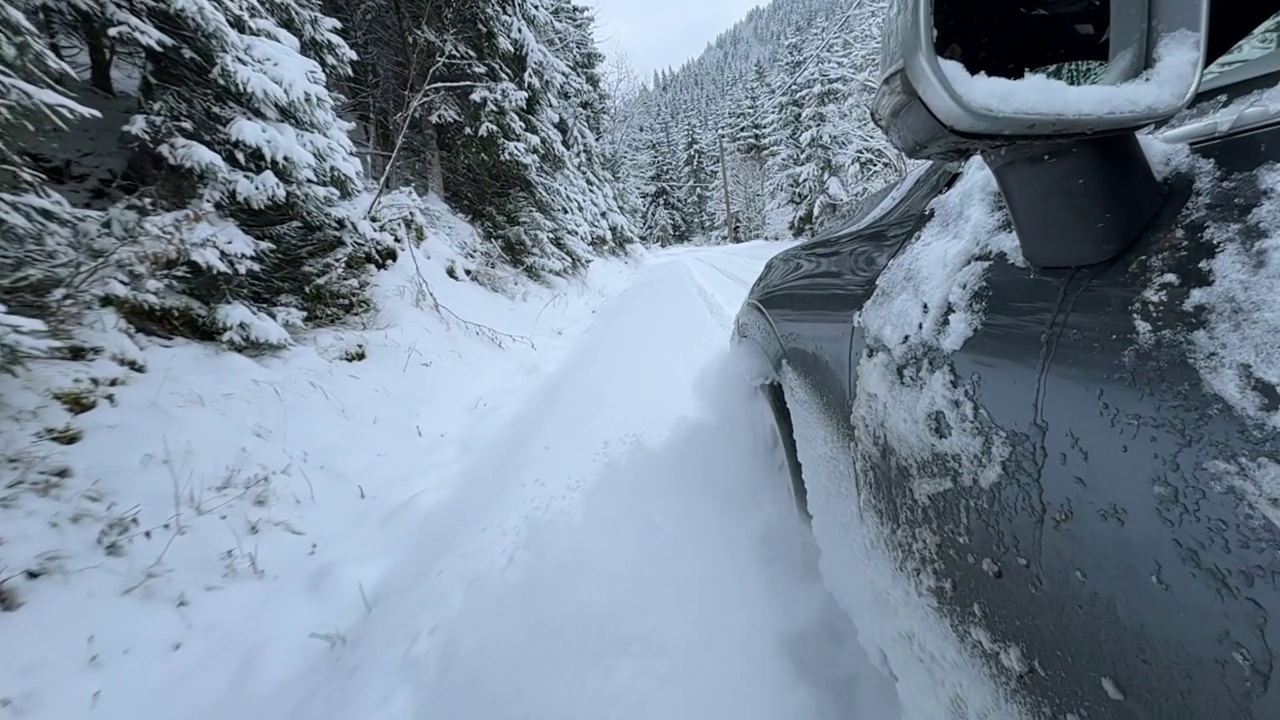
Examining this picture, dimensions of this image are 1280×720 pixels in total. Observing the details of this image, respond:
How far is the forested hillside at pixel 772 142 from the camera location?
16250 millimetres

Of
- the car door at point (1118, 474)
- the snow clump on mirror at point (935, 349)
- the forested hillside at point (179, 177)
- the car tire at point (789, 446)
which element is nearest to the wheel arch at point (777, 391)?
the car tire at point (789, 446)

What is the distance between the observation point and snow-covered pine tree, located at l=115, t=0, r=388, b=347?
3402mm

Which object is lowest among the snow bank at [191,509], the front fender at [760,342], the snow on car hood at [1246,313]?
the snow bank at [191,509]

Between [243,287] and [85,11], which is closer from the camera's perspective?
[85,11]

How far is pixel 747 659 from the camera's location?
1.81 m

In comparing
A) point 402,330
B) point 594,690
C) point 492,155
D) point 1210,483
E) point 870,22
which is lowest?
point 594,690

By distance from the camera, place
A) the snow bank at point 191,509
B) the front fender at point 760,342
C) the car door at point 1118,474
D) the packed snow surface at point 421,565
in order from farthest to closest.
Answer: the front fender at point 760,342, the snow bank at point 191,509, the packed snow surface at point 421,565, the car door at point 1118,474

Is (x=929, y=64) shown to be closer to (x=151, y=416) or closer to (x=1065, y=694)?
(x=1065, y=694)

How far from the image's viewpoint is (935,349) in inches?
41.6

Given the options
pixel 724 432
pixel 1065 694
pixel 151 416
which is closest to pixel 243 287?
pixel 151 416

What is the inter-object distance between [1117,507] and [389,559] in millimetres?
2820

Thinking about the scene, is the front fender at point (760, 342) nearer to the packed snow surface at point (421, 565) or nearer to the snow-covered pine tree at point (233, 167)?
the packed snow surface at point (421, 565)

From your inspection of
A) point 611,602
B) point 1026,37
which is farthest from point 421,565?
point 1026,37

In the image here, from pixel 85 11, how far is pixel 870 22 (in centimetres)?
1607
